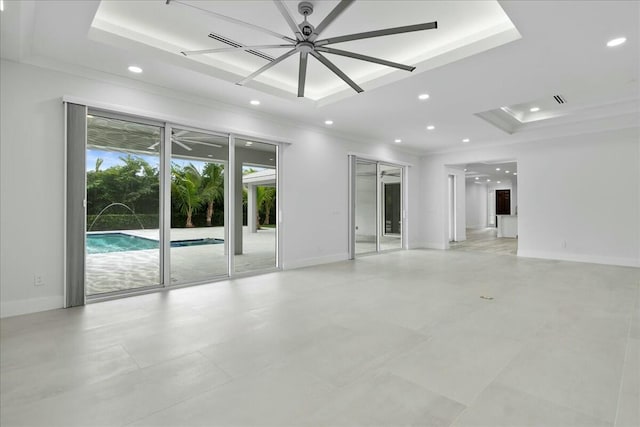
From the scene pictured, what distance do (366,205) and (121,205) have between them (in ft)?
19.4

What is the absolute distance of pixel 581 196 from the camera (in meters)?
7.23

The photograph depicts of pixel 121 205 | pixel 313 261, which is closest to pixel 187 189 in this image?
pixel 121 205

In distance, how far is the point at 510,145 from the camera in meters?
8.39

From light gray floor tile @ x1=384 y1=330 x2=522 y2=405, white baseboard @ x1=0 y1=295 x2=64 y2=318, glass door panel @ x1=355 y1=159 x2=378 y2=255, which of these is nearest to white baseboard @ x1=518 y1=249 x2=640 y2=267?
glass door panel @ x1=355 y1=159 x2=378 y2=255

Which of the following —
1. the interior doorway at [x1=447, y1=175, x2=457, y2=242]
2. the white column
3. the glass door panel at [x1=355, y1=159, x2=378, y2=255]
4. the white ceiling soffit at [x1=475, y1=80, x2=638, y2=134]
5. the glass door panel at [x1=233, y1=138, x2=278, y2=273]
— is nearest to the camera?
the white ceiling soffit at [x1=475, y1=80, x2=638, y2=134]

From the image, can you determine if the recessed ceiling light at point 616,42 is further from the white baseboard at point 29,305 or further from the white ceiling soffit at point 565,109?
the white baseboard at point 29,305

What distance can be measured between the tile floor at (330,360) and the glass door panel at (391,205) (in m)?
5.59

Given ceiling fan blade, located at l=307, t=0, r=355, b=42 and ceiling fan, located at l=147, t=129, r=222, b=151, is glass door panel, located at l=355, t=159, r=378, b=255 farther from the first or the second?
ceiling fan blade, located at l=307, t=0, r=355, b=42

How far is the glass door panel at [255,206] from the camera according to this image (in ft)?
20.0

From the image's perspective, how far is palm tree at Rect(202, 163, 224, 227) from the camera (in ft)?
18.6

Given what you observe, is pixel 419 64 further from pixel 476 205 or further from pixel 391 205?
pixel 476 205

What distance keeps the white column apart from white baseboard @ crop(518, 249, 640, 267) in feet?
21.9

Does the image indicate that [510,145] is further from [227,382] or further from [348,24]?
[227,382]

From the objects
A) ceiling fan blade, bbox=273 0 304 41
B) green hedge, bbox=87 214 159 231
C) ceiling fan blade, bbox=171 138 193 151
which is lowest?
green hedge, bbox=87 214 159 231
